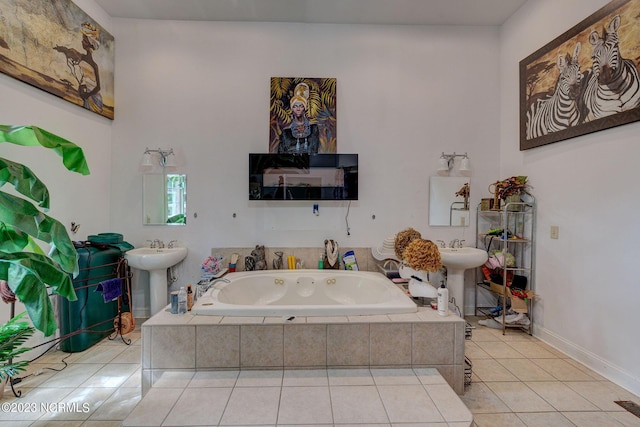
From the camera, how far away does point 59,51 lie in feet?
8.25

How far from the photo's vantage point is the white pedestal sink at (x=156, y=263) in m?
2.75

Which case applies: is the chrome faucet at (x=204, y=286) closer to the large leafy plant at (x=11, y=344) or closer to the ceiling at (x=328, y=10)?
the large leafy plant at (x=11, y=344)

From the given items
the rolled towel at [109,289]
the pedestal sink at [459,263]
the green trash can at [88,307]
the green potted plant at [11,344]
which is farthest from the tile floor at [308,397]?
the pedestal sink at [459,263]

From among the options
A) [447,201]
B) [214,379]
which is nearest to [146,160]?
[214,379]

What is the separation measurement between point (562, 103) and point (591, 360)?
212cm

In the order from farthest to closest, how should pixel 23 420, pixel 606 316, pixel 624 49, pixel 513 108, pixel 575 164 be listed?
pixel 513 108, pixel 575 164, pixel 606 316, pixel 624 49, pixel 23 420

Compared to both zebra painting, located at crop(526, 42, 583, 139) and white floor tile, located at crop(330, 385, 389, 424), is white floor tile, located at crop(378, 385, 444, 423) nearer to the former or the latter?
white floor tile, located at crop(330, 385, 389, 424)

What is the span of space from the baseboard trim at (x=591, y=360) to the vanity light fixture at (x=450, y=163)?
1.71m

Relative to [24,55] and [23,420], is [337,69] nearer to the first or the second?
[24,55]

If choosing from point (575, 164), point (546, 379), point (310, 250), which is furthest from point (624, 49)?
point (310, 250)

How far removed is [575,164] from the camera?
2.40m

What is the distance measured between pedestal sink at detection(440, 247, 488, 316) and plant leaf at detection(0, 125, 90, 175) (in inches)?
111

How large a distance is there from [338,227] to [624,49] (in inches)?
104

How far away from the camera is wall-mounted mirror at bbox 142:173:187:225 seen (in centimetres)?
316
